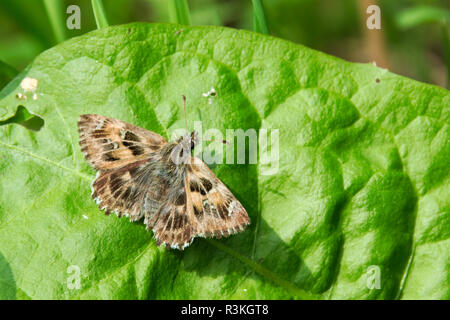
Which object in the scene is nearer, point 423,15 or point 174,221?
point 174,221

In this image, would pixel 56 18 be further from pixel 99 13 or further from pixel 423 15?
pixel 423 15

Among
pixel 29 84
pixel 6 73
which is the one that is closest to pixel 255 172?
pixel 29 84

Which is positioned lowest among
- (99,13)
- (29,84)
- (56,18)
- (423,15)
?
(423,15)

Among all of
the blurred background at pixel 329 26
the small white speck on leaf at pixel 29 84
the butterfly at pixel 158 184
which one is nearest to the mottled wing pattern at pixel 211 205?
the butterfly at pixel 158 184

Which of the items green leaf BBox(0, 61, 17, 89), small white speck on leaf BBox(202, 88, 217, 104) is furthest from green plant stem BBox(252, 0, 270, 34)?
green leaf BBox(0, 61, 17, 89)

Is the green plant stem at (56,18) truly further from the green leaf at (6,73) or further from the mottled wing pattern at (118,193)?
the mottled wing pattern at (118,193)
